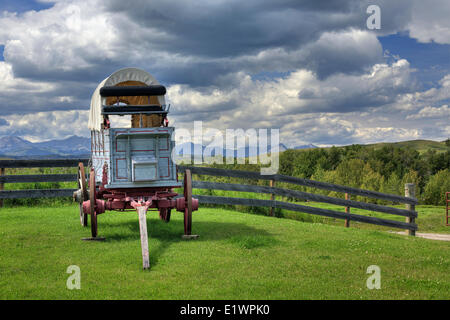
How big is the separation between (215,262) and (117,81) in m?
6.17

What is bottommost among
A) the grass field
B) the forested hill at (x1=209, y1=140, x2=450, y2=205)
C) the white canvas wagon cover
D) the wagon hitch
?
the forested hill at (x1=209, y1=140, x2=450, y2=205)

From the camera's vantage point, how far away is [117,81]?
11.5 metres

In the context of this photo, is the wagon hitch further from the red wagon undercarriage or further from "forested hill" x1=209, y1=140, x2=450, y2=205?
"forested hill" x1=209, y1=140, x2=450, y2=205

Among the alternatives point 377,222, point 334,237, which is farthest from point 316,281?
point 377,222

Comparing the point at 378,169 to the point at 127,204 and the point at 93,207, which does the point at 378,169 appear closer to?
the point at 127,204

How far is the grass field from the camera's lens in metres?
6.14

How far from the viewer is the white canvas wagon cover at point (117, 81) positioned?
1106 centimetres

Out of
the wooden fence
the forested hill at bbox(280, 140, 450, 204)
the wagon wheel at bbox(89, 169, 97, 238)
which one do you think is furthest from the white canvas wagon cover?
the forested hill at bbox(280, 140, 450, 204)

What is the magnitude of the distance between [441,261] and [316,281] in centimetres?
351

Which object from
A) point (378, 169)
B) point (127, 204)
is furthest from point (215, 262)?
point (378, 169)

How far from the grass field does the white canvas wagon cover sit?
287cm

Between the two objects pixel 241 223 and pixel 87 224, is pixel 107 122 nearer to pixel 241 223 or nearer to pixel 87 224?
pixel 87 224
